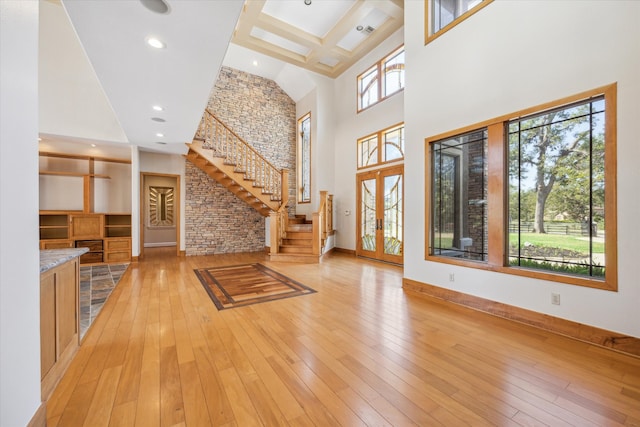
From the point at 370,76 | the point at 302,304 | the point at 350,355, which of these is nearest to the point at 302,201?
the point at 370,76

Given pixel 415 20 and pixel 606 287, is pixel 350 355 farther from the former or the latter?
pixel 415 20

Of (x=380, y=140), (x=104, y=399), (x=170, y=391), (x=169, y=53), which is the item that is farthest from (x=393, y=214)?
(x=104, y=399)

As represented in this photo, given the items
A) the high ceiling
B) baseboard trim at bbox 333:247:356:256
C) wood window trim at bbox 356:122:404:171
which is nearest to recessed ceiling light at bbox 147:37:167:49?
the high ceiling

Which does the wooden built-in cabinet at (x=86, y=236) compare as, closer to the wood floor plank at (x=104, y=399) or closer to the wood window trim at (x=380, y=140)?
the wood floor plank at (x=104, y=399)

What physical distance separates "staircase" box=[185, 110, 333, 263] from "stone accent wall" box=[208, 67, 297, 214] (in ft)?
2.94

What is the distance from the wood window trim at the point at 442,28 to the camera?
10.7 feet

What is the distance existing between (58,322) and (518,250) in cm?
443

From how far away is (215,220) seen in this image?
764 cm

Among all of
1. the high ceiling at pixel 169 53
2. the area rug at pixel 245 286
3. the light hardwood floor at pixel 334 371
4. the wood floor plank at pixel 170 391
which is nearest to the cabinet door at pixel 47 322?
the light hardwood floor at pixel 334 371

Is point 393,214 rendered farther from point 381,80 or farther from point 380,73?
point 380,73

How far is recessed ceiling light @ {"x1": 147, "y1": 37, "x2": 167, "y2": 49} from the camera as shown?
7.86 ft

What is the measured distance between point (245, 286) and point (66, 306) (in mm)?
2369

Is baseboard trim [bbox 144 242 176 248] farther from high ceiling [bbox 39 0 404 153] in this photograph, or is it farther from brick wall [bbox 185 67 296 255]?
high ceiling [bbox 39 0 404 153]

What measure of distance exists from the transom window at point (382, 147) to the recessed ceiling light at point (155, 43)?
491 centimetres
